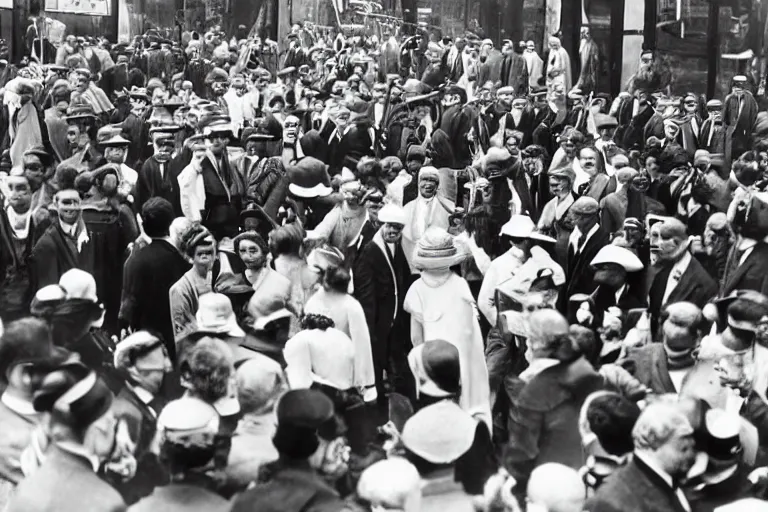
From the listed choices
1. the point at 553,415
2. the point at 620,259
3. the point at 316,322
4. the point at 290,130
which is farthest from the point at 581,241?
the point at 290,130

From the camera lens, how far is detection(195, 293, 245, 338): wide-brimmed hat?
684 cm

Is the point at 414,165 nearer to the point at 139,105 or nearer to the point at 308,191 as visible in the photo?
the point at 308,191

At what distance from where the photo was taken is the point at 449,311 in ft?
26.2

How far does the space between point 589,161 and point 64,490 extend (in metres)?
8.77

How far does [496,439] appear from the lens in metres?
8.51

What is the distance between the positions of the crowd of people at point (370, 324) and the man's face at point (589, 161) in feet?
0.10

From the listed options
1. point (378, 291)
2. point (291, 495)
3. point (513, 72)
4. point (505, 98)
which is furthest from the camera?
point (513, 72)

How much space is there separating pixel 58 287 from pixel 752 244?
469 centimetres

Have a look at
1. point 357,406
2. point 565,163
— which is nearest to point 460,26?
point 565,163

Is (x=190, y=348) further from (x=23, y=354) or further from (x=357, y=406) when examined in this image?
(x=357, y=406)

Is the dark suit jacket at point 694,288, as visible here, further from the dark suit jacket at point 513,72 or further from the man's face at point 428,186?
the dark suit jacket at point 513,72

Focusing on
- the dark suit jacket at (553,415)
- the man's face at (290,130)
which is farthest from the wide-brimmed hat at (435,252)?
the man's face at (290,130)

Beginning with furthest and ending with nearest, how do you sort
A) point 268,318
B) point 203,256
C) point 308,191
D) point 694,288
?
1. point 308,191
2. point 694,288
3. point 203,256
4. point 268,318

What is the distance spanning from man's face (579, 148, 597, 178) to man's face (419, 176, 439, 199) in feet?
8.59
